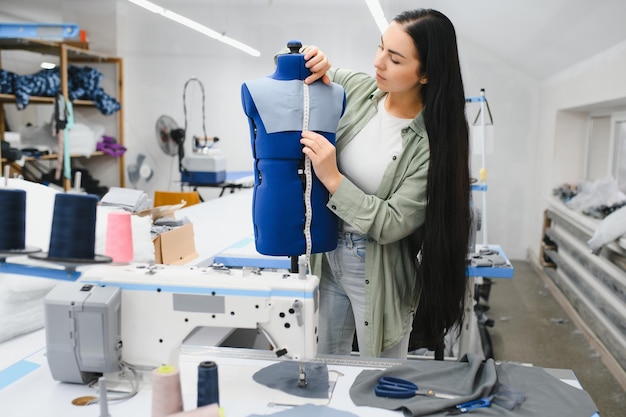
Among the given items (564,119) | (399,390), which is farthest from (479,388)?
(564,119)

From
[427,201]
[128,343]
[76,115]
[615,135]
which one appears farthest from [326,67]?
[76,115]

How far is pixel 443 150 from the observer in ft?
4.51

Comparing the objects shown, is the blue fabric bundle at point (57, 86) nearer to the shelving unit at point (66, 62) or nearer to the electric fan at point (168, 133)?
the shelving unit at point (66, 62)

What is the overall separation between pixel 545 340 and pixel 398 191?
2.84 m

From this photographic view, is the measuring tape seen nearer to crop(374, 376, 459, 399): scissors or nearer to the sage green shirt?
the sage green shirt

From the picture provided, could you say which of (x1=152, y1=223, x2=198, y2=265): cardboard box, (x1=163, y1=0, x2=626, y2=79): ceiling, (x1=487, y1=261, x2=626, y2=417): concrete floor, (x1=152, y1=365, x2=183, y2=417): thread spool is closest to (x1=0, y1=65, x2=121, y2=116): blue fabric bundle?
(x1=163, y1=0, x2=626, y2=79): ceiling

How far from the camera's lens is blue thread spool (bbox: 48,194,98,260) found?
979 millimetres

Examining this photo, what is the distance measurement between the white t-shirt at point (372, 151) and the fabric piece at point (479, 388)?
1.45 feet

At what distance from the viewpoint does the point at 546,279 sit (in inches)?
197

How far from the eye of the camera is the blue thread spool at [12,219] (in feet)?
3.24

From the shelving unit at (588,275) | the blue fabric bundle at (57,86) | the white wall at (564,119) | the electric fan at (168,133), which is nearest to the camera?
the shelving unit at (588,275)

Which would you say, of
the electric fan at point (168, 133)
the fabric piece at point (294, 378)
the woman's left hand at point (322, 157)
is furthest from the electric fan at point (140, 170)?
the fabric piece at point (294, 378)

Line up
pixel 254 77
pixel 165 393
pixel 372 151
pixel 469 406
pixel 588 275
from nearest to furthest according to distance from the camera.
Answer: pixel 165 393 → pixel 469 406 → pixel 372 151 → pixel 588 275 → pixel 254 77

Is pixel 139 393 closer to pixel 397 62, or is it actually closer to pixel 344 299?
pixel 344 299
